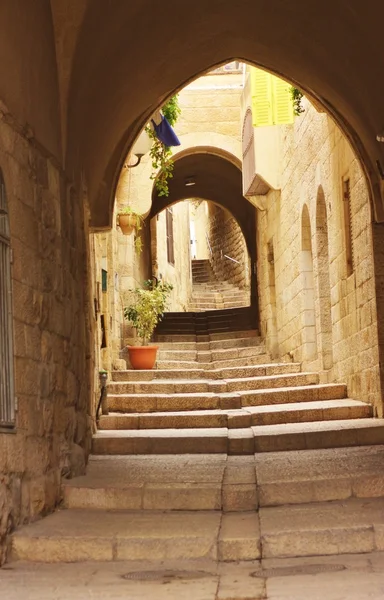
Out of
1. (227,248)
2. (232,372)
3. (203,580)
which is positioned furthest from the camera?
(227,248)

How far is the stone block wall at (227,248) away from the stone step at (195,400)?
571 inches

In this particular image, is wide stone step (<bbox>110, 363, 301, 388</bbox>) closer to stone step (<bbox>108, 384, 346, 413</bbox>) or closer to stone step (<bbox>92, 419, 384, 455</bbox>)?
stone step (<bbox>108, 384, 346, 413</bbox>)

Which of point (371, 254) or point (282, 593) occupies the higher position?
point (371, 254)

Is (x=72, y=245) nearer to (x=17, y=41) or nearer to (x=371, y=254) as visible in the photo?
(x=17, y=41)

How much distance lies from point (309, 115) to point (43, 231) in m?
6.40

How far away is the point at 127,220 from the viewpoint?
1375 cm

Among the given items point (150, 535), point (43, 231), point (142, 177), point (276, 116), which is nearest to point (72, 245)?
point (43, 231)

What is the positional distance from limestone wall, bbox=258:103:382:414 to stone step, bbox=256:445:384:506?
1.96 meters

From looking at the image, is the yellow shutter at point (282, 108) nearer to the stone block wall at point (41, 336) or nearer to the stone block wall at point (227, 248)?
the stone block wall at point (41, 336)

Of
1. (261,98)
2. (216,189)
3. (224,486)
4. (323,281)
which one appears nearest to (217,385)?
(323,281)

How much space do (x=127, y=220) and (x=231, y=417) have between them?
16.7 feet

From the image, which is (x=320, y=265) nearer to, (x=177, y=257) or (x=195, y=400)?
(x=195, y=400)

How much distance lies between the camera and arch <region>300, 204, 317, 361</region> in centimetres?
1229

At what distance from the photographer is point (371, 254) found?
8.86 meters
